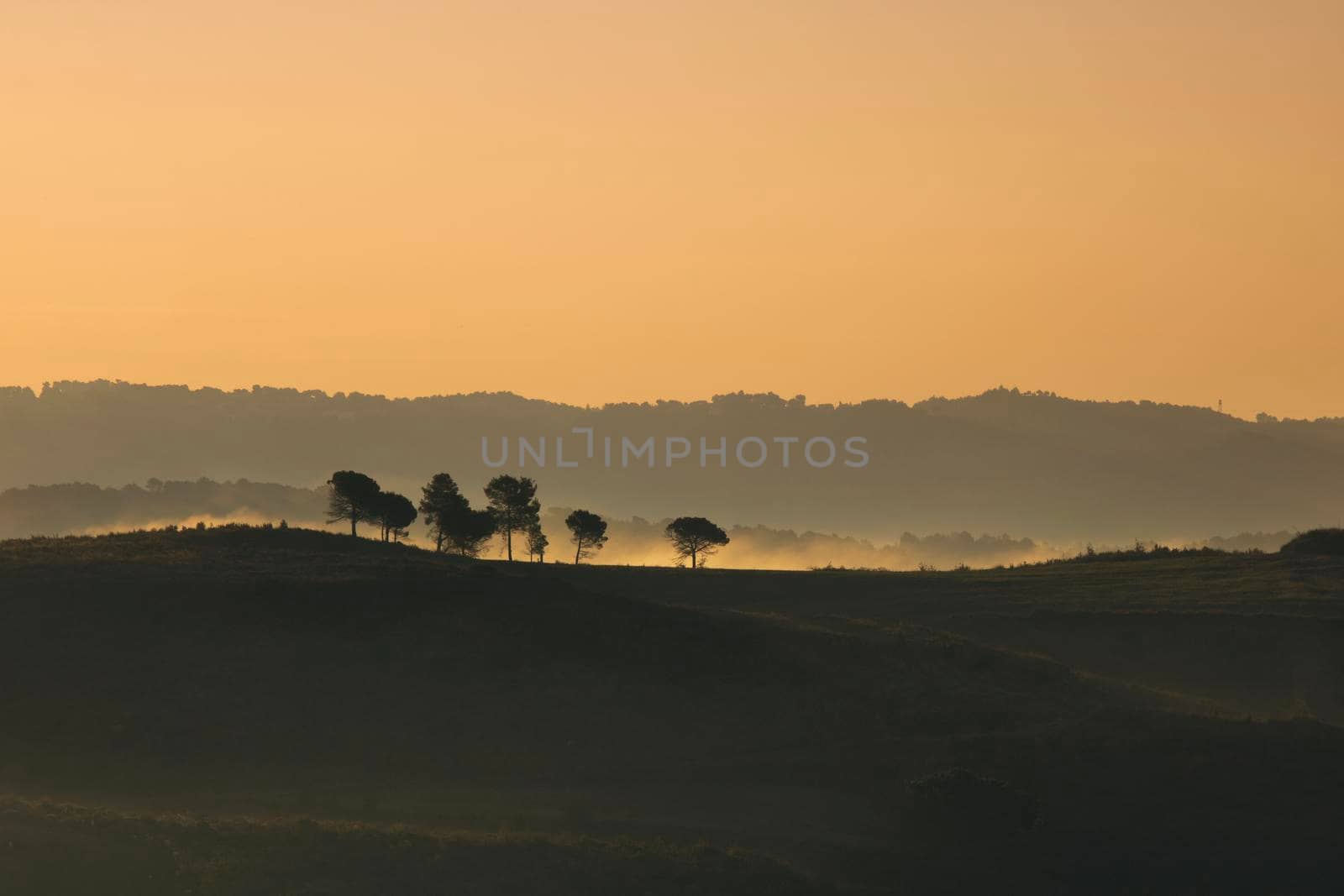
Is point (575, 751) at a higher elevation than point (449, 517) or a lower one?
lower

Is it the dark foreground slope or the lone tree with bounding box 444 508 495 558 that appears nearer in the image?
the dark foreground slope

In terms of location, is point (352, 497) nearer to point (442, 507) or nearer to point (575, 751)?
point (442, 507)

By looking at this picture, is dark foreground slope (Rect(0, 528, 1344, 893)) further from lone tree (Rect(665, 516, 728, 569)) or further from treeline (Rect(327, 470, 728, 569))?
lone tree (Rect(665, 516, 728, 569))

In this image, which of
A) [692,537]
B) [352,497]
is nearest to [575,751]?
[352,497]

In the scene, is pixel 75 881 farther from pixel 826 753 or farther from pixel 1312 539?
pixel 1312 539

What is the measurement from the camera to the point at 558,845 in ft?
127

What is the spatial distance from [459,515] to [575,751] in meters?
73.4

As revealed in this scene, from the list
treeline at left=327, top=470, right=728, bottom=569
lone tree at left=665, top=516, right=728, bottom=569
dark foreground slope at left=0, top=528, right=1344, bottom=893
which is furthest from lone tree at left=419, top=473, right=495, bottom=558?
dark foreground slope at left=0, top=528, right=1344, bottom=893

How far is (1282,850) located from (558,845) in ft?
66.6

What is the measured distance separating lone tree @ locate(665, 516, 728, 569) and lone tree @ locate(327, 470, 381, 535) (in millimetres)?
32755

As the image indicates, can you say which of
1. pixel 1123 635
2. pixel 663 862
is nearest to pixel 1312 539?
pixel 1123 635

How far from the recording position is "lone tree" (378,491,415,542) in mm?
122500

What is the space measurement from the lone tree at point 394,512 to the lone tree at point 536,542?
12474mm

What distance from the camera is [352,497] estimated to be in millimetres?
120188
